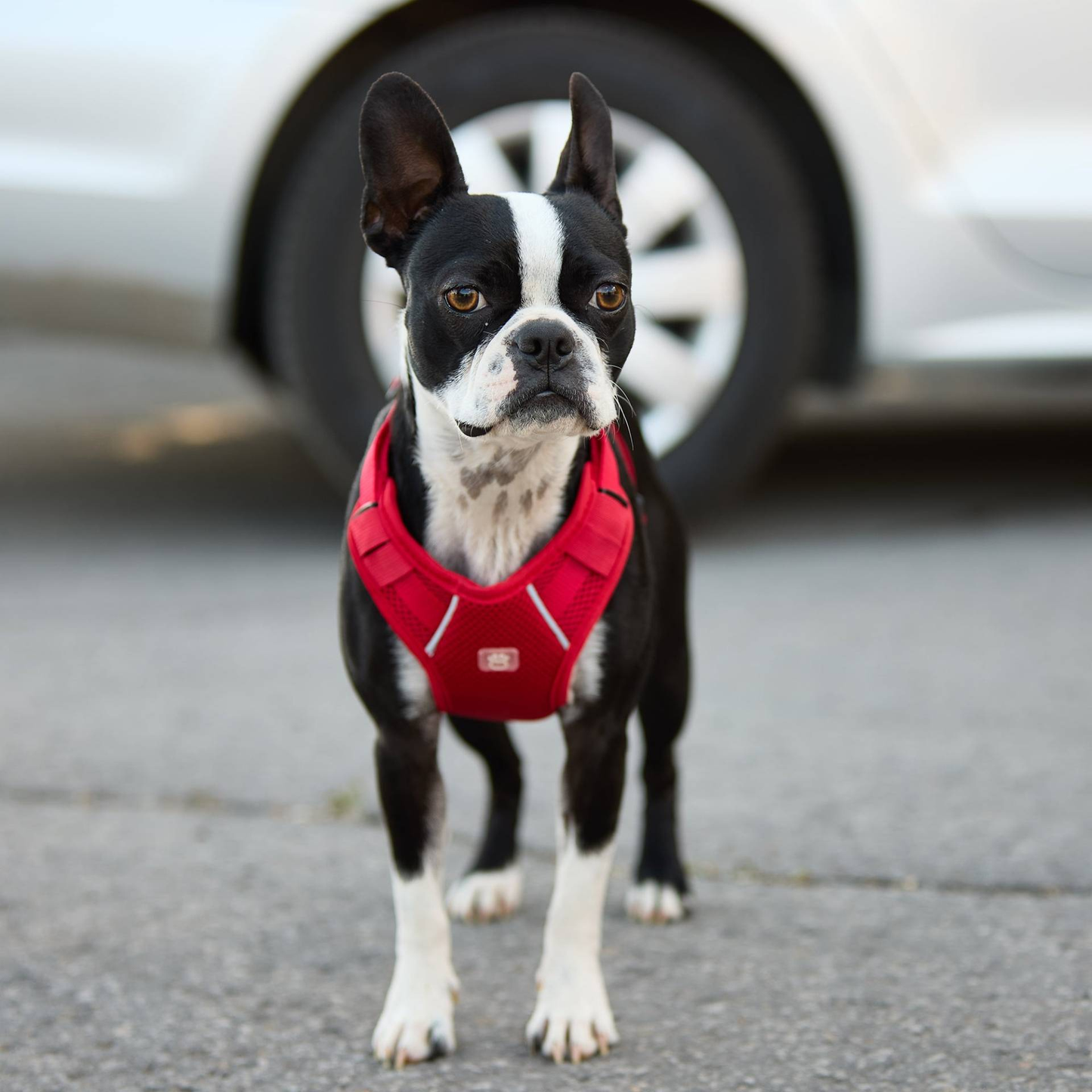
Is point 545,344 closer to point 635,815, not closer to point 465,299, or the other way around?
point 465,299

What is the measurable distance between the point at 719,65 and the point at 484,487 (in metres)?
2.67

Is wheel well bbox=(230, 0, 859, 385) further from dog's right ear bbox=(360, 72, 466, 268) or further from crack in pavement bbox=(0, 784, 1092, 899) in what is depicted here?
dog's right ear bbox=(360, 72, 466, 268)

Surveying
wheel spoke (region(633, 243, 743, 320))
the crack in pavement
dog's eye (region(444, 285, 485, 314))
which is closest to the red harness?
dog's eye (region(444, 285, 485, 314))

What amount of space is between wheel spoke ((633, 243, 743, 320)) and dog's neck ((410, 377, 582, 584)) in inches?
82.0

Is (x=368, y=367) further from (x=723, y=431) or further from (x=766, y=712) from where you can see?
(x=766, y=712)

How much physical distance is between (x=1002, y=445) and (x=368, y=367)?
122 inches

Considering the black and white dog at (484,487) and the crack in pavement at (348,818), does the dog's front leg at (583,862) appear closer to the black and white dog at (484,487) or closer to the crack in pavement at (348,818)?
the black and white dog at (484,487)

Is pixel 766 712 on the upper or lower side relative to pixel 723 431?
lower

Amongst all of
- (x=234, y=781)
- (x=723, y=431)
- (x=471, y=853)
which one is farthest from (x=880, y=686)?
(x=234, y=781)

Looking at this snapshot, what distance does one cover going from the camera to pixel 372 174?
2.26 meters

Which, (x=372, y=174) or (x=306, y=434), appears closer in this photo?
(x=372, y=174)

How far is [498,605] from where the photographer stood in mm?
2227

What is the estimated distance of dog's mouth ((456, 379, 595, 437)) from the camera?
2.10 m

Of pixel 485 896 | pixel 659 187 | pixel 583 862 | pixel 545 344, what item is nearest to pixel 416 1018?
pixel 583 862
